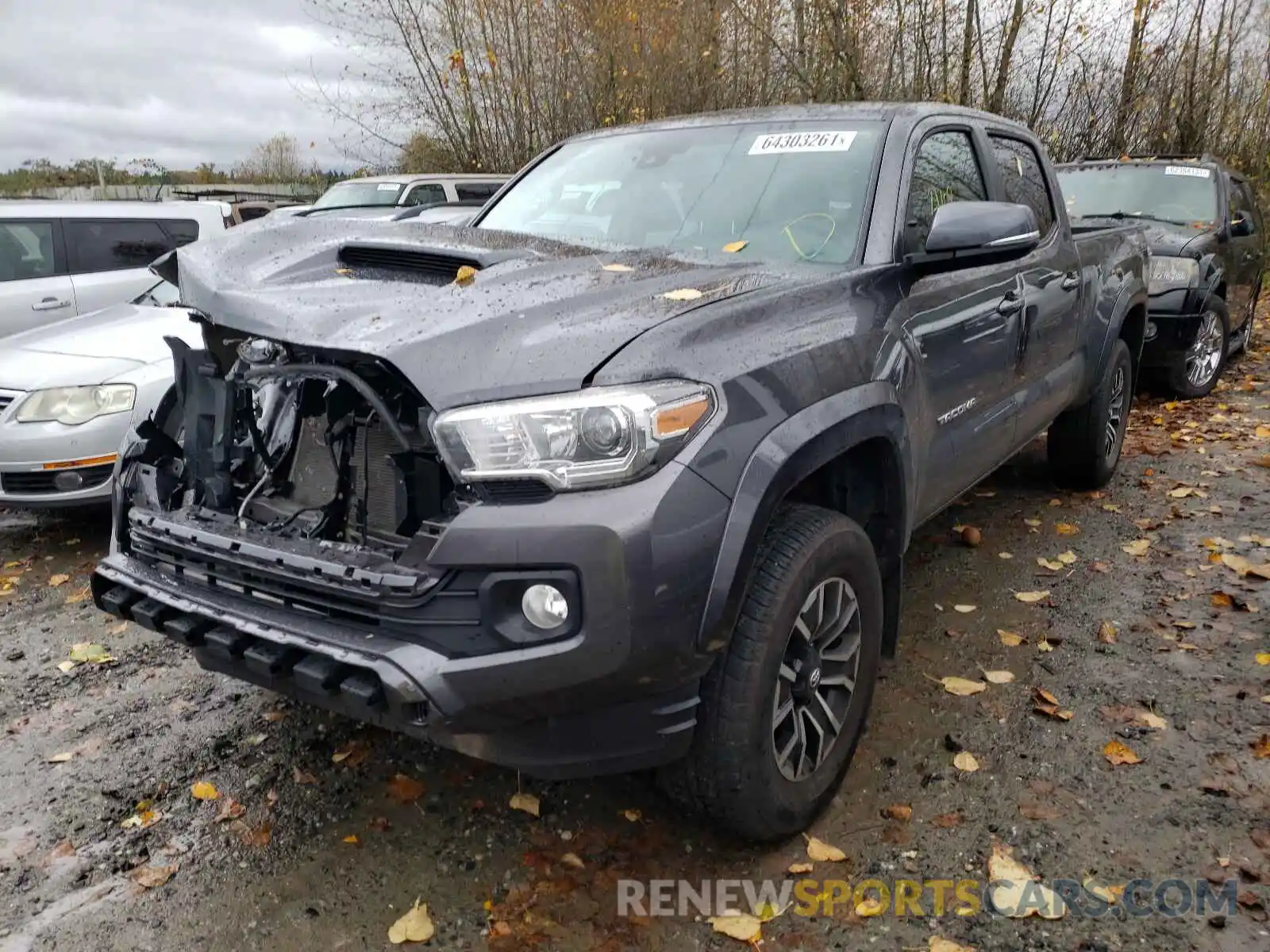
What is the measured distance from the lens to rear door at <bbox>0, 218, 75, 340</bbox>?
24.9 feet

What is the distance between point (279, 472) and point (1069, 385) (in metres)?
3.51

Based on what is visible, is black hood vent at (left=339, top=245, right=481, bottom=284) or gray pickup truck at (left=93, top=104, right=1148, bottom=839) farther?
black hood vent at (left=339, top=245, right=481, bottom=284)

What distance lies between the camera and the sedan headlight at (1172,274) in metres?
7.00

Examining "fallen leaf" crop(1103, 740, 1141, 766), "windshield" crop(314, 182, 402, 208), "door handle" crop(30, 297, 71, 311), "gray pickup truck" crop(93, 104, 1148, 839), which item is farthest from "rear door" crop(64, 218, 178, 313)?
"fallen leaf" crop(1103, 740, 1141, 766)

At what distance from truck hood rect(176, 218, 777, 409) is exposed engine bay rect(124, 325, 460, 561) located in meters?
0.10

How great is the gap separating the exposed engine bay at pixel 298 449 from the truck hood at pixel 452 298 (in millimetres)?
101

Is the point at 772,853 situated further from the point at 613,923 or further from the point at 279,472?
the point at 279,472

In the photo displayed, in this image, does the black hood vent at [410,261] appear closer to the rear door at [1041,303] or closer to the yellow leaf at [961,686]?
the yellow leaf at [961,686]

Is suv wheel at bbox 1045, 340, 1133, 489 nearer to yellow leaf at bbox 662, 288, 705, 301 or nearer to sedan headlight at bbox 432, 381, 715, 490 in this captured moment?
yellow leaf at bbox 662, 288, 705, 301

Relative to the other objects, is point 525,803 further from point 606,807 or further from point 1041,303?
point 1041,303

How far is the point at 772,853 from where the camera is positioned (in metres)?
2.50

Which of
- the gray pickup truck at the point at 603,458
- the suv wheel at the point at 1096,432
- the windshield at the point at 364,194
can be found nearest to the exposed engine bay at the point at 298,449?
the gray pickup truck at the point at 603,458

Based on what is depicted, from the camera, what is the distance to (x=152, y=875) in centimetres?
Answer: 248

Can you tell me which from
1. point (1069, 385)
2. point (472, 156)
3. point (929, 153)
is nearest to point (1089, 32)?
point (472, 156)
